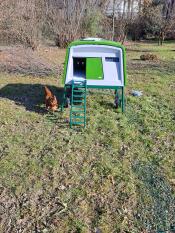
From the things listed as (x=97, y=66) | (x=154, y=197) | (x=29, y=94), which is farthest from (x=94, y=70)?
(x=154, y=197)

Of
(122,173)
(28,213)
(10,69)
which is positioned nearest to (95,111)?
(122,173)

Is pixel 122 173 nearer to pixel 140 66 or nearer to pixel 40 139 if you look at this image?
pixel 40 139

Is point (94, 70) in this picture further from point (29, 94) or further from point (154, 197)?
point (154, 197)

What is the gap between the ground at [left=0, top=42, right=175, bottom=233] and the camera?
395 cm

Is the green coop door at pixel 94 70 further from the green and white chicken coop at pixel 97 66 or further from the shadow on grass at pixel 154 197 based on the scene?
the shadow on grass at pixel 154 197

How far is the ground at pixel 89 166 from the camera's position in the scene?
3.95m

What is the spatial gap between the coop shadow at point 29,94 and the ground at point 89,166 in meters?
0.03

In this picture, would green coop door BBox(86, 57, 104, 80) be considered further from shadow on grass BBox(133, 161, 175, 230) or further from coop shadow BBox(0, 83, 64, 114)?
shadow on grass BBox(133, 161, 175, 230)

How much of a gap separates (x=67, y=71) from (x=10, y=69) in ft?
15.5

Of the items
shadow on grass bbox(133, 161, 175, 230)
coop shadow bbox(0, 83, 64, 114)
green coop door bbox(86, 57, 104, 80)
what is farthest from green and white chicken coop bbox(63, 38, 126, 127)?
shadow on grass bbox(133, 161, 175, 230)

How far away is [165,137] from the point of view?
6102mm

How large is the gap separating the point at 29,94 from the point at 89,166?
3.93 m

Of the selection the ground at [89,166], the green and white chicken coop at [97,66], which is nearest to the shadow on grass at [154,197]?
the ground at [89,166]

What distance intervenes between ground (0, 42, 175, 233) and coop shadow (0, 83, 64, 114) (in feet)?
0.09
